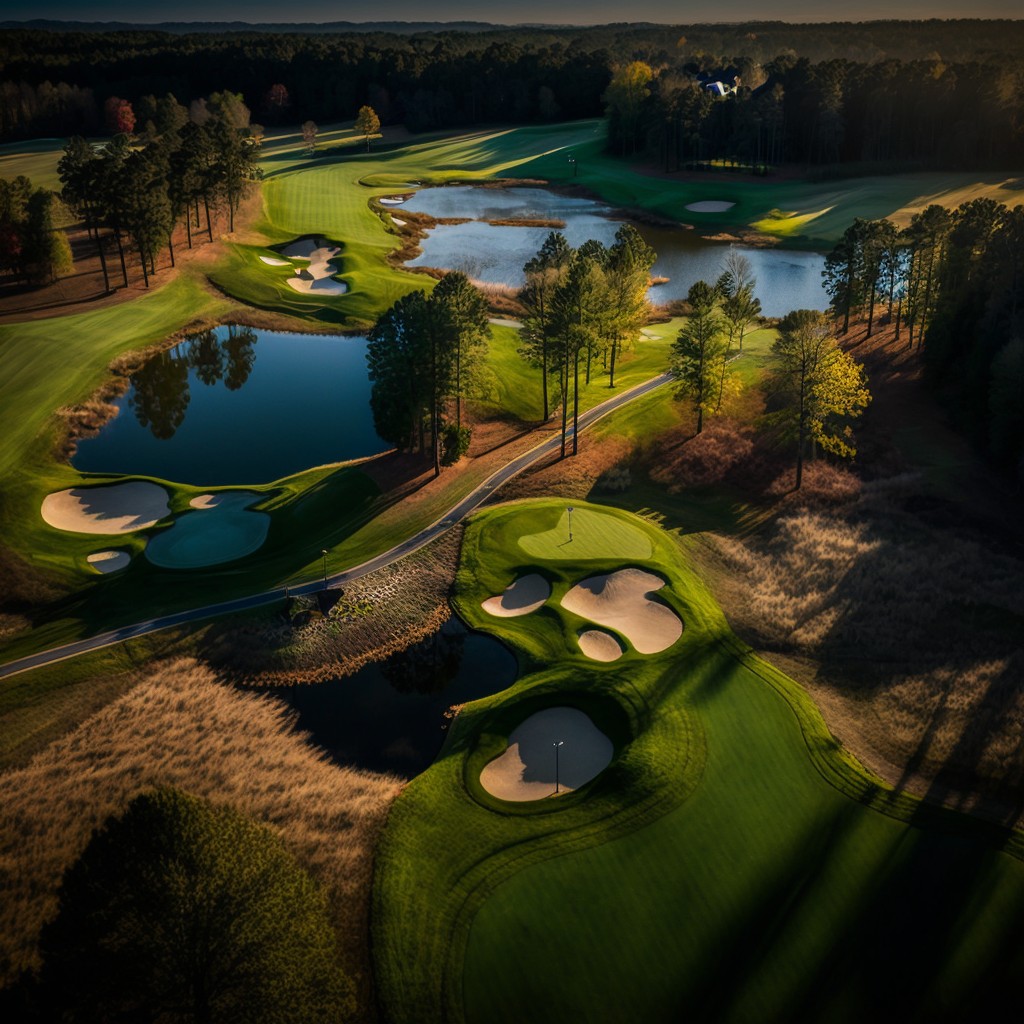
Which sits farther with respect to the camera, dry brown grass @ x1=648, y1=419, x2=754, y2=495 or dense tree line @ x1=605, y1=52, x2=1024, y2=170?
dense tree line @ x1=605, y1=52, x2=1024, y2=170

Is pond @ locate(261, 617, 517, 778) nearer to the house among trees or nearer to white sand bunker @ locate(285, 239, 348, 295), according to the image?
white sand bunker @ locate(285, 239, 348, 295)

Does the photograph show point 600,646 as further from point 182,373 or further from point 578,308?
point 182,373

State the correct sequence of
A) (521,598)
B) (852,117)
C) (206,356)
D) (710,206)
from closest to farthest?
(521,598) < (206,356) < (710,206) < (852,117)

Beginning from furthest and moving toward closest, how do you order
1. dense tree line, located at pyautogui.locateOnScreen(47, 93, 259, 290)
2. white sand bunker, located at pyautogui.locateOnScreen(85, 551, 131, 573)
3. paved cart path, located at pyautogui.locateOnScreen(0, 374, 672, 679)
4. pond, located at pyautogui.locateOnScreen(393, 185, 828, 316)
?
pond, located at pyautogui.locateOnScreen(393, 185, 828, 316), dense tree line, located at pyautogui.locateOnScreen(47, 93, 259, 290), white sand bunker, located at pyautogui.locateOnScreen(85, 551, 131, 573), paved cart path, located at pyautogui.locateOnScreen(0, 374, 672, 679)

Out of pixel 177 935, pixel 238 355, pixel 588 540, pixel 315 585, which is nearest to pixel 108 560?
pixel 315 585

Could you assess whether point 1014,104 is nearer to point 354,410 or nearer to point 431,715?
point 354,410

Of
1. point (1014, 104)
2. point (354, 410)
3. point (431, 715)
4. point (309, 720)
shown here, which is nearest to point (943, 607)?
point (431, 715)

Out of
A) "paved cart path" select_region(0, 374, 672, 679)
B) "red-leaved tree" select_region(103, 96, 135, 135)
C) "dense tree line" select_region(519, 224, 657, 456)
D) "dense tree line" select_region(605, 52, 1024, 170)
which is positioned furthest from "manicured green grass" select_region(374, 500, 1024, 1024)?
"red-leaved tree" select_region(103, 96, 135, 135)
